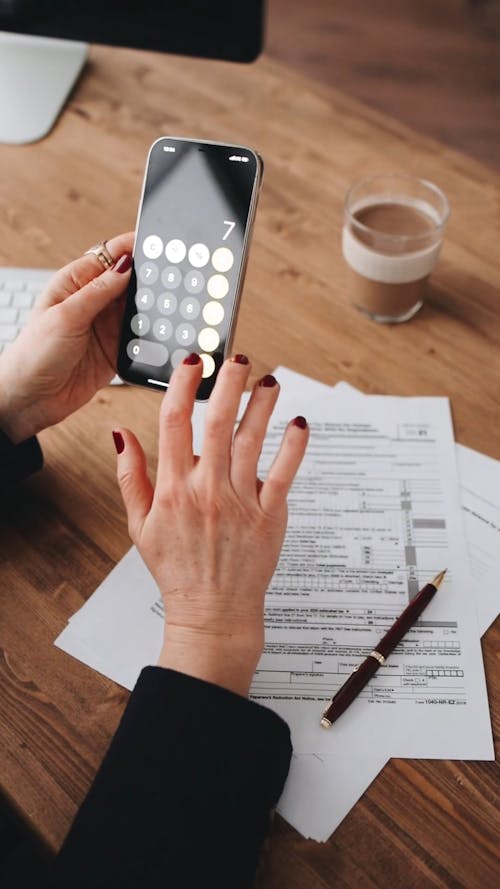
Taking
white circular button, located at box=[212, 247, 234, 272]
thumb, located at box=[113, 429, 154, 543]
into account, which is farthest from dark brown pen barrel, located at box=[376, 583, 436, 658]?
white circular button, located at box=[212, 247, 234, 272]

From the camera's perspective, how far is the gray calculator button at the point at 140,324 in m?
0.70

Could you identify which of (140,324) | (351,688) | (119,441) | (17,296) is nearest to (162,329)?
(140,324)

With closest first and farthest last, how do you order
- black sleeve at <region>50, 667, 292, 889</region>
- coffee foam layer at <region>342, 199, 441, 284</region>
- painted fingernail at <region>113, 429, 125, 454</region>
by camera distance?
black sleeve at <region>50, 667, 292, 889</region>
painted fingernail at <region>113, 429, 125, 454</region>
coffee foam layer at <region>342, 199, 441, 284</region>

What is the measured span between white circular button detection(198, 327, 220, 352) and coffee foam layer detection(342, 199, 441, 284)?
0.68ft

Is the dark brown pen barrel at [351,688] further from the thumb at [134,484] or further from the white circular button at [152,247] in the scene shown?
the white circular button at [152,247]

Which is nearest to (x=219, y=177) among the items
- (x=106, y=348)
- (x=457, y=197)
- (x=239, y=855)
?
(x=106, y=348)

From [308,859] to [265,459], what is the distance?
0.34 meters

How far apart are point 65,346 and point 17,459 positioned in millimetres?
111

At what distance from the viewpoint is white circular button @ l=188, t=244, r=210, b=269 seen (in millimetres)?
684

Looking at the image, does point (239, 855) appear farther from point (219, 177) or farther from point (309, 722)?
point (219, 177)

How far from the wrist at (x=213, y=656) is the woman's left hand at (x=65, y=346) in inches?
10.5

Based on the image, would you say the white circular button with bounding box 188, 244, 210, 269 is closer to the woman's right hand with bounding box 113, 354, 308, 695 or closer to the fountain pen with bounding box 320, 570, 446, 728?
the woman's right hand with bounding box 113, 354, 308, 695

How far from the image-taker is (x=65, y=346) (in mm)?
690

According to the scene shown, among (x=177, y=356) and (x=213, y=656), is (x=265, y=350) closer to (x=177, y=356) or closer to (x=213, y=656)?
(x=177, y=356)
